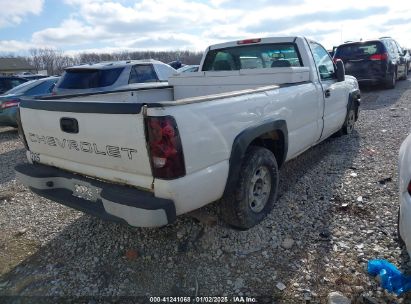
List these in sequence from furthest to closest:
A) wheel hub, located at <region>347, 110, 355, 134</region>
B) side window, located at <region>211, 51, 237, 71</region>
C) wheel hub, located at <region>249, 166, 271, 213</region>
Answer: wheel hub, located at <region>347, 110, 355, 134</region> → side window, located at <region>211, 51, 237, 71</region> → wheel hub, located at <region>249, 166, 271, 213</region>

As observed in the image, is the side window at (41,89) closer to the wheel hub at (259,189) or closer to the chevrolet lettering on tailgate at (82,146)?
the chevrolet lettering on tailgate at (82,146)

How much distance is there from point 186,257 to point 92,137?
→ 1349 millimetres

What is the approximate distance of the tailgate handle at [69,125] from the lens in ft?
9.42

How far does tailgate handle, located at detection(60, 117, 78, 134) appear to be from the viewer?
2.87m

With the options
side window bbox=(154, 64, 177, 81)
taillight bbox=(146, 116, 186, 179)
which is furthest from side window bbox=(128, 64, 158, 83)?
taillight bbox=(146, 116, 186, 179)

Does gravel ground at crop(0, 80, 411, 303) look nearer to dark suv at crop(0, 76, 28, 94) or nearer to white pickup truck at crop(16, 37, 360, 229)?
white pickup truck at crop(16, 37, 360, 229)

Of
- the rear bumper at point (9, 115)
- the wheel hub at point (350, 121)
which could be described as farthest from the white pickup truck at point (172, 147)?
the rear bumper at point (9, 115)

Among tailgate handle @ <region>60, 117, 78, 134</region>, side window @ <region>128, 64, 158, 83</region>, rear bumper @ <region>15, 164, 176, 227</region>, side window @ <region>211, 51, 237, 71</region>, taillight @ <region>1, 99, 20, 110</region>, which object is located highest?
side window @ <region>211, 51, 237, 71</region>

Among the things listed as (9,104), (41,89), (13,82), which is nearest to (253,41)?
(41,89)

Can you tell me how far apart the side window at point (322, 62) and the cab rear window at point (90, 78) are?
4.25 metres

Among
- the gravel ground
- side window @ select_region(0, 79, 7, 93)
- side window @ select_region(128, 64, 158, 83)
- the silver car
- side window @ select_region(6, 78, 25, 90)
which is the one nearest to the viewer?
the gravel ground

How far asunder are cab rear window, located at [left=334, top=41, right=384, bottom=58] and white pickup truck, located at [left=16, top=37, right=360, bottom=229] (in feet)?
27.6

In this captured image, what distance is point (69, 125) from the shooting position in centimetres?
293

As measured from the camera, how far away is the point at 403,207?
245 centimetres
